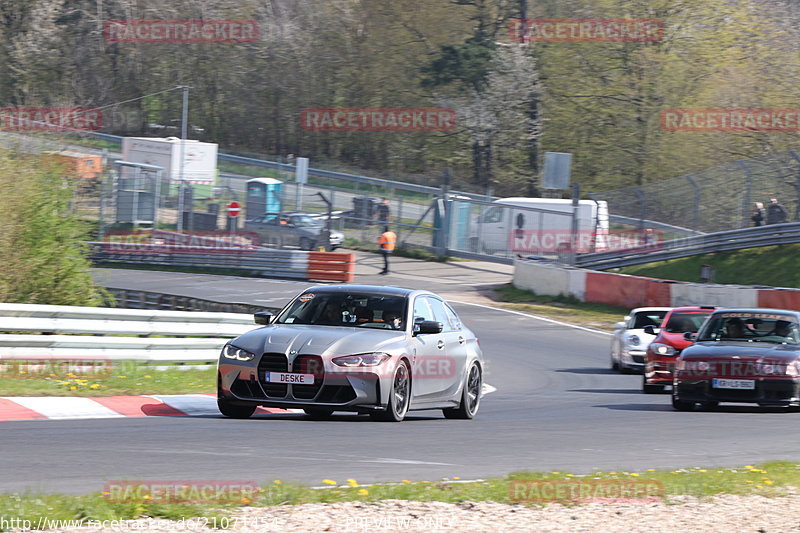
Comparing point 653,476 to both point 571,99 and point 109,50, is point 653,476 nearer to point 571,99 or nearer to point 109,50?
point 571,99

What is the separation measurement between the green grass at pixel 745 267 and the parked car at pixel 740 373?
59.7 feet

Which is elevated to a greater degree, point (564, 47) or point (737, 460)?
point (564, 47)

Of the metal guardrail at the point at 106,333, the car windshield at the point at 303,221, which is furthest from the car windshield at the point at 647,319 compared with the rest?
the car windshield at the point at 303,221

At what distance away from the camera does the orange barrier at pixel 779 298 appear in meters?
25.8

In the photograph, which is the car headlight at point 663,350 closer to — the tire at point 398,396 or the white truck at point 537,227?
the tire at point 398,396

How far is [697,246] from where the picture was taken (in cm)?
3481

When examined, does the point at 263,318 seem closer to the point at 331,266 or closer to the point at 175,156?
the point at 331,266

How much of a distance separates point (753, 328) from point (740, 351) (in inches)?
38.0

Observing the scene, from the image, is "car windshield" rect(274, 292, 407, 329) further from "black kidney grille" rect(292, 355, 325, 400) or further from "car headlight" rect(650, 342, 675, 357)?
"car headlight" rect(650, 342, 675, 357)

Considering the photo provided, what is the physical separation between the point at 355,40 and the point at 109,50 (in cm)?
1929

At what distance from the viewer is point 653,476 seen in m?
7.97

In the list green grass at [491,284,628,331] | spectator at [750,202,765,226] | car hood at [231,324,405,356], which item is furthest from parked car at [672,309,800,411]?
spectator at [750,202,765,226]

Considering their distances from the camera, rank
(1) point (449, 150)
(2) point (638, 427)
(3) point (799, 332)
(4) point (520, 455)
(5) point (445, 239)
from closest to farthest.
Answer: (4) point (520, 455), (2) point (638, 427), (3) point (799, 332), (5) point (445, 239), (1) point (449, 150)

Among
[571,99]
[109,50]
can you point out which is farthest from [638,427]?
[109,50]
